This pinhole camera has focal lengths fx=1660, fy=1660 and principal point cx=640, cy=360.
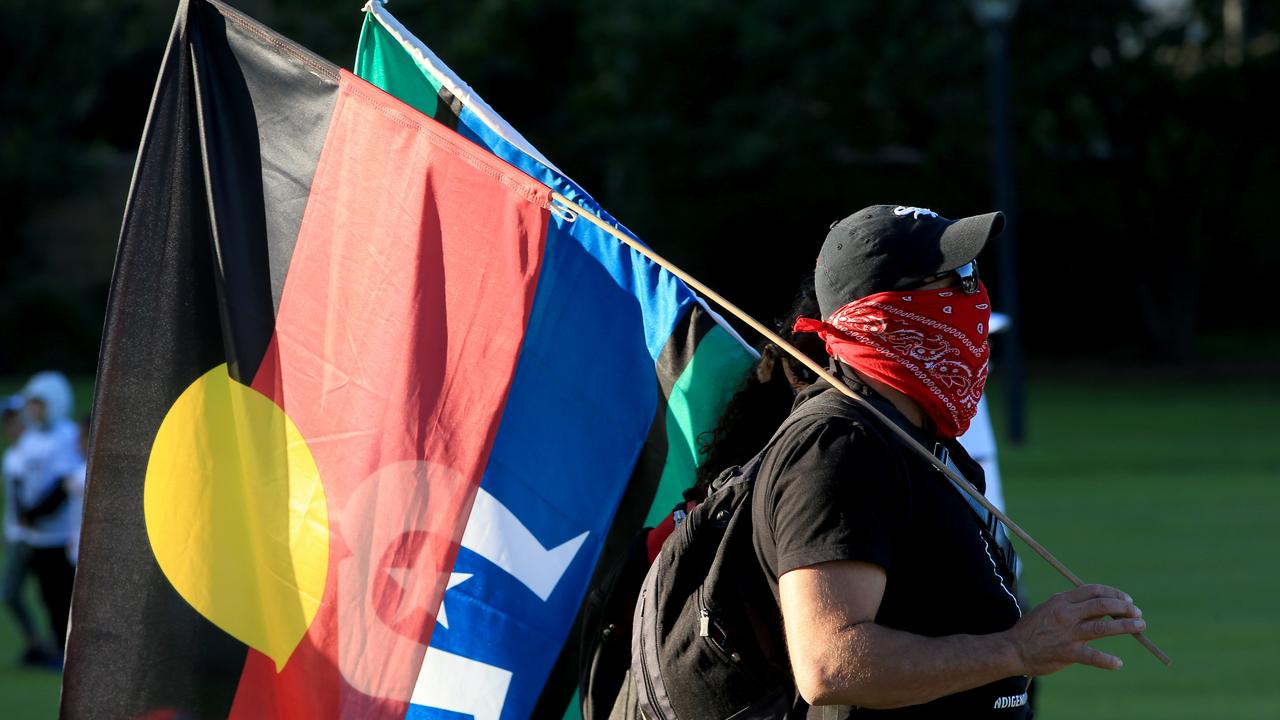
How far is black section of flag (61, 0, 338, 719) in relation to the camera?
3691 mm

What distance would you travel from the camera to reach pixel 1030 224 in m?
A: 46.8

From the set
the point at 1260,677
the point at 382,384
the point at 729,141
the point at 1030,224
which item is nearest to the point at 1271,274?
the point at 1030,224

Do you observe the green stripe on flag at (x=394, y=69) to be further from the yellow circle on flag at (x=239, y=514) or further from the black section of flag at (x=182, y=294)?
the yellow circle on flag at (x=239, y=514)

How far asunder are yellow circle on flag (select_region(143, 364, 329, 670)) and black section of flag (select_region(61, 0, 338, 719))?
0.12 ft

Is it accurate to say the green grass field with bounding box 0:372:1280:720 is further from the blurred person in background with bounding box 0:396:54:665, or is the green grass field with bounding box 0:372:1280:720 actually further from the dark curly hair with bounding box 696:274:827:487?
the dark curly hair with bounding box 696:274:827:487

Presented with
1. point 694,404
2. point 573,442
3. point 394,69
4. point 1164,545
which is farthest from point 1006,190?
point 573,442

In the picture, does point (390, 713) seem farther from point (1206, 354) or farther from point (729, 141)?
point (1206, 354)

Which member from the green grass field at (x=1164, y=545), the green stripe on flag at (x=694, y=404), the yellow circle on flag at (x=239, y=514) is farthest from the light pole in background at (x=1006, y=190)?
the yellow circle on flag at (x=239, y=514)

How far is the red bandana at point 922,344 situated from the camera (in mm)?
2934

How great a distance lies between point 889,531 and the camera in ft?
8.86

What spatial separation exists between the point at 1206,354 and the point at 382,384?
46.1 meters

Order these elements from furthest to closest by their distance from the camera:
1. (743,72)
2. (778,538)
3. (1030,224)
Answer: (1030,224), (743,72), (778,538)

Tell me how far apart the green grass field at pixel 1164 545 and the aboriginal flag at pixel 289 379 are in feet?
18.3

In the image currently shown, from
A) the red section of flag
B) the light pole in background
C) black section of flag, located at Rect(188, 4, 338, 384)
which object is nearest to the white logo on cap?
the red section of flag
